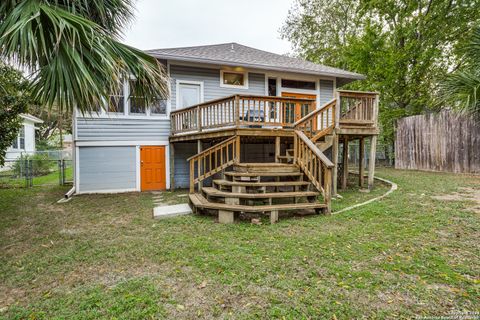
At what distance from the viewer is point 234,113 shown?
20.6ft

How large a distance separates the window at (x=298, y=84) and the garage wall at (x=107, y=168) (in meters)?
6.48

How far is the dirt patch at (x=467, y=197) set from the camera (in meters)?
4.69

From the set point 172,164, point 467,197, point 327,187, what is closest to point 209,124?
point 172,164

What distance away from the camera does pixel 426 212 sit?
450cm

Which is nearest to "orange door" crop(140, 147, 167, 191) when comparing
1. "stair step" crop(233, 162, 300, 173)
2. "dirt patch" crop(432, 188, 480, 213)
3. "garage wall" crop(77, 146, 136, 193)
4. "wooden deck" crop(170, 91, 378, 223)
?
"garage wall" crop(77, 146, 136, 193)

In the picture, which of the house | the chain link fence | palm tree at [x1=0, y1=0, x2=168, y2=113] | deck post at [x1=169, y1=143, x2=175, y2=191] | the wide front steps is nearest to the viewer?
palm tree at [x1=0, y1=0, x2=168, y2=113]

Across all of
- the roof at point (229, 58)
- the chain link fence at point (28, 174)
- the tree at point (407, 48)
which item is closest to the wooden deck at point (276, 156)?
the roof at point (229, 58)

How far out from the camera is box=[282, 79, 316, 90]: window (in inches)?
392

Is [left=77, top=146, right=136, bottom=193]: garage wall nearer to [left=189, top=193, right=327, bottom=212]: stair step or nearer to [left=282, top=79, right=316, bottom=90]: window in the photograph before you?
[left=189, top=193, right=327, bottom=212]: stair step

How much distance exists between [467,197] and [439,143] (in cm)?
595

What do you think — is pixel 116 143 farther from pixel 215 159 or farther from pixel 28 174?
pixel 28 174

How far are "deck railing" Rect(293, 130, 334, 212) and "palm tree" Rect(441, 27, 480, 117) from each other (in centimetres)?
582

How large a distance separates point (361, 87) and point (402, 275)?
15065 mm

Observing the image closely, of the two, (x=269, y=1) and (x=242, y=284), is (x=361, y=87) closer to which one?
(x=269, y=1)
